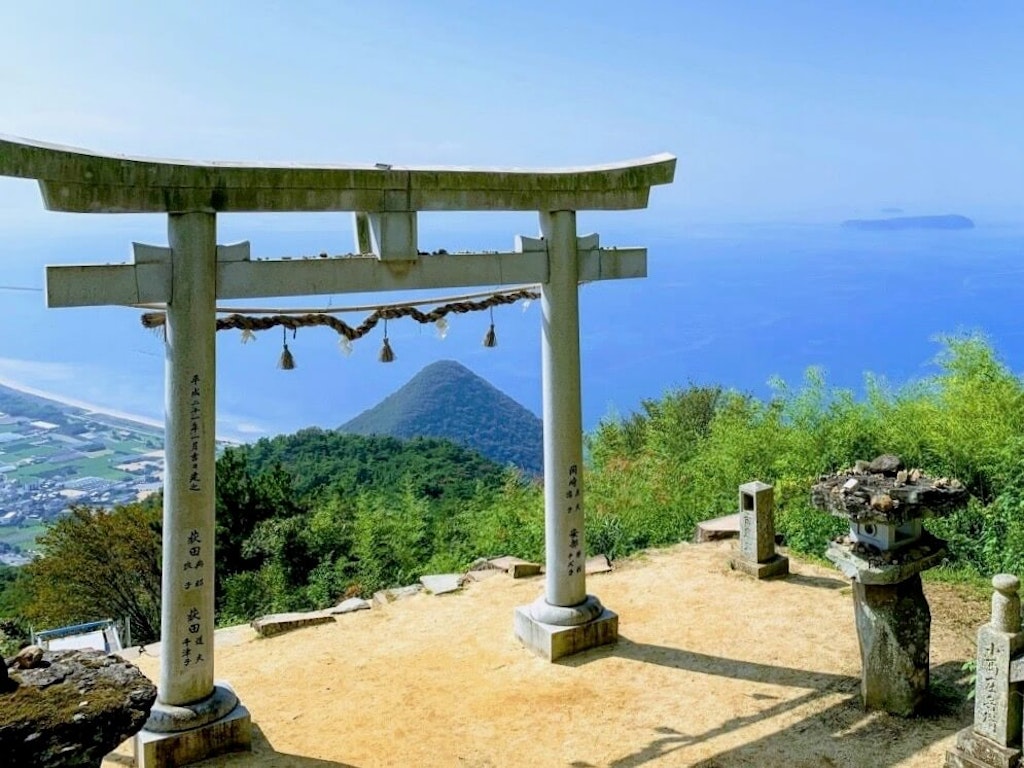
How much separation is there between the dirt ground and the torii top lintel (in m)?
4.19

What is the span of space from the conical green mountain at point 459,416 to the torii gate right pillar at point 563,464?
45758 millimetres

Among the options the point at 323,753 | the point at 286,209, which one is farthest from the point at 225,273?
the point at 323,753

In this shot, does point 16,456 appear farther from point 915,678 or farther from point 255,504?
A: point 915,678

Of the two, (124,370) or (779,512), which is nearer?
(779,512)

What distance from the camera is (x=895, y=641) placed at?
23.5ft

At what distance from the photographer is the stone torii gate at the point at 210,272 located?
6531 mm

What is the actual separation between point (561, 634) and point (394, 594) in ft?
10.1

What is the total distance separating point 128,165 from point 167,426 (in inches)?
73.5

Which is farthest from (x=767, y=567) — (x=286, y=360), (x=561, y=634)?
(x=286, y=360)

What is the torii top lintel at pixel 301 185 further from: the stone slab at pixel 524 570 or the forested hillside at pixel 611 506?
the forested hillside at pixel 611 506

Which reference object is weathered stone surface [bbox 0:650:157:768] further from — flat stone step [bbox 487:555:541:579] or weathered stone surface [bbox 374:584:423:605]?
flat stone step [bbox 487:555:541:579]

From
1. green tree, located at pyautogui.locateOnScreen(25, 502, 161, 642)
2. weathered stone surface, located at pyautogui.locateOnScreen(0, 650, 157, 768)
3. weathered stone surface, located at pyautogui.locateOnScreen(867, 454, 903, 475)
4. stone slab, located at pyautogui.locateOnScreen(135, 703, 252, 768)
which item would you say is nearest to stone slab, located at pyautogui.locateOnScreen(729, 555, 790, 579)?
weathered stone surface, located at pyautogui.locateOnScreen(867, 454, 903, 475)

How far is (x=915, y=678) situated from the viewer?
7234 millimetres

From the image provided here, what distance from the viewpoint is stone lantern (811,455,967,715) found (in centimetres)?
688
